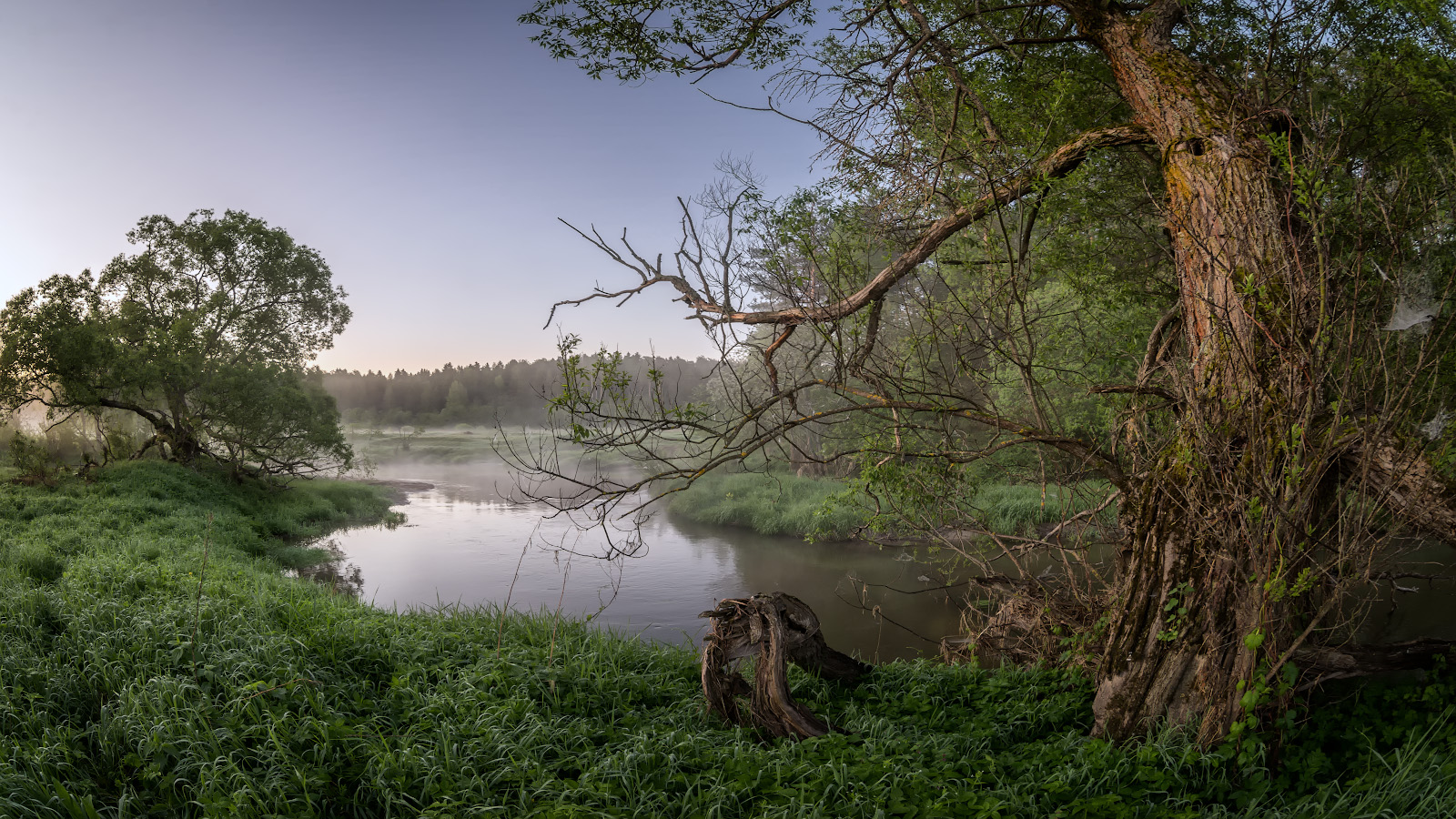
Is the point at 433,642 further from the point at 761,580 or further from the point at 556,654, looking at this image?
the point at 761,580

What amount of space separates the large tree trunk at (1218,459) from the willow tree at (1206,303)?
0.04 feet

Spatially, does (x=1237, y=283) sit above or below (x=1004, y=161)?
below

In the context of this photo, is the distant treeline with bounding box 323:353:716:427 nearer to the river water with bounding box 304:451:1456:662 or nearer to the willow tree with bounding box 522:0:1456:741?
the river water with bounding box 304:451:1456:662

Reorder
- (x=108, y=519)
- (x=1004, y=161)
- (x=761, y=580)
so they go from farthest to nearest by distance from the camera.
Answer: (x=761, y=580), (x=108, y=519), (x=1004, y=161)

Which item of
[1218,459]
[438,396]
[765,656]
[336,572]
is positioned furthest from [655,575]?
[438,396]

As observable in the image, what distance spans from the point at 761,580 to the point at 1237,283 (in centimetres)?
933

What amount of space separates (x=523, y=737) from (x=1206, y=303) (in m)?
4.15

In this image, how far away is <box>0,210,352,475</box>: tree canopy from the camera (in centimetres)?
1445

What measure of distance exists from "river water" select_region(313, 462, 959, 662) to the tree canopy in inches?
131

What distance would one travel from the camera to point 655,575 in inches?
476

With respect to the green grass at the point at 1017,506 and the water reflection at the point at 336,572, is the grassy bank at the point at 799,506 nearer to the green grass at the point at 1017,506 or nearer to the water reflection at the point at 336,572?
the green grass at the point at 1017,506

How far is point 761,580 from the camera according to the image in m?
12.1

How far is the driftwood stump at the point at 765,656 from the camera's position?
425cm

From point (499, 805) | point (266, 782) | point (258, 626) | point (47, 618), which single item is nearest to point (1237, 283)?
point (499, 805)
